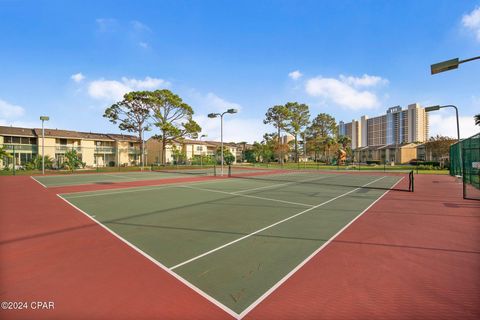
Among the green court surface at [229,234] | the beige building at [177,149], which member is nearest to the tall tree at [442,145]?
the beige building at [177,149]

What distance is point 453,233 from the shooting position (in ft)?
22.0

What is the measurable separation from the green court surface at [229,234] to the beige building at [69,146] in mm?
31574

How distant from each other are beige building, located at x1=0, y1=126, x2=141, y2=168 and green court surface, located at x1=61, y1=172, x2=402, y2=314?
31574 mm

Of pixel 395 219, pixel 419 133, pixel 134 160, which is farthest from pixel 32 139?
pixel 419 133

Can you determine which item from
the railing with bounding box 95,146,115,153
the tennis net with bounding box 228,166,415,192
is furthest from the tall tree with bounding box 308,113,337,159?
the railing with bounding box 95,146,115,153

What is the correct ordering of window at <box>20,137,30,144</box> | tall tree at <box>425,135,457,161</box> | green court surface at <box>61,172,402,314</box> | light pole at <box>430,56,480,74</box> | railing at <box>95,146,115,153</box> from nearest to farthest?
green court surface at <box>61,172,402,314</box>
light pole at <box>430,56,480,74</box>
window at <box>20,137,30,144</box>
railing at <box>95,146,115,153</box>
tall tree at <box>425,135,457,161</box>

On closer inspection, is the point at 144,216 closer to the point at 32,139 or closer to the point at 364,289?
the point at 364,289

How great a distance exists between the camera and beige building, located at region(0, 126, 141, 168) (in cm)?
3831

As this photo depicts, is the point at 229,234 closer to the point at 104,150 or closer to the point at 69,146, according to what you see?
the point at 69,146

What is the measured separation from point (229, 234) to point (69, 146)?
41682mm

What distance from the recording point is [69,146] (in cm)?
3778

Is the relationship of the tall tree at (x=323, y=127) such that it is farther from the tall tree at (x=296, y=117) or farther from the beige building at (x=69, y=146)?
the beige building at (x=69, y=146)

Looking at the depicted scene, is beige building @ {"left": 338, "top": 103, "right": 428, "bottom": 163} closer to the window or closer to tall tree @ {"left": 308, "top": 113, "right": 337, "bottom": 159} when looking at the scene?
tall tree @ {"left": 308, "top": 113, "right": 337, "bottom": 159}

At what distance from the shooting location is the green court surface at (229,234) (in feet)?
13.4
